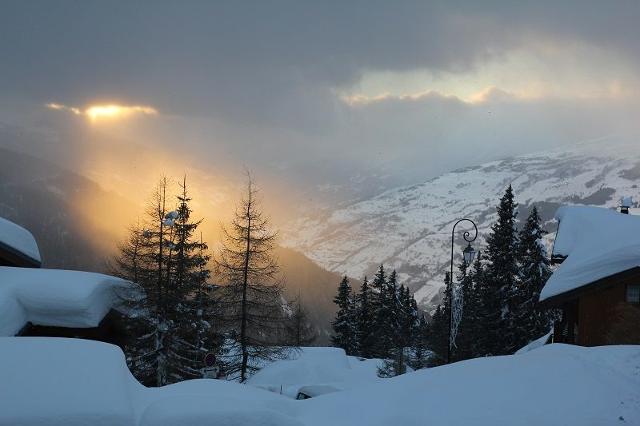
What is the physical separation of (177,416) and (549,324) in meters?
31.1

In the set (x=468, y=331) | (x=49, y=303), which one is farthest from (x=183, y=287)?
(x=468, y=331)

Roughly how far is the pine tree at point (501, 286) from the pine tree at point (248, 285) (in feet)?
52.3

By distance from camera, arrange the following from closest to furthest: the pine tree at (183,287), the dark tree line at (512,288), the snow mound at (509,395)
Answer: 1. the snow mound at (509,395)
2. the pine tree at (183,287)
3. the dark tree line at (512,288)

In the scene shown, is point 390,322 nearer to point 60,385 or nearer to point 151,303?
point 151,303

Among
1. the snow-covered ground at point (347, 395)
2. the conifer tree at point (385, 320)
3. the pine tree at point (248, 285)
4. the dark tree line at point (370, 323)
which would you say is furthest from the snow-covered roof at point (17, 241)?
the conifer tree at point (385, 320)

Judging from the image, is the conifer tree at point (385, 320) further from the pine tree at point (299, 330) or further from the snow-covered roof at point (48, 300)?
the snow-covered roof at point (48, 300)

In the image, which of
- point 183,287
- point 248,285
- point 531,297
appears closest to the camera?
point 183,287

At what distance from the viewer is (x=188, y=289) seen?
22391 mm

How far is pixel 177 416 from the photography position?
653cm

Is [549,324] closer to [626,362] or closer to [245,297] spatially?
[245,297]

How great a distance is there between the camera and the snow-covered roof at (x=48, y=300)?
15.0 meters

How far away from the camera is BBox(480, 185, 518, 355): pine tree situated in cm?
3288

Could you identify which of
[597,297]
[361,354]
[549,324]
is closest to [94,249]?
[361,354]

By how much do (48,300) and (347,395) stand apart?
397 inches
